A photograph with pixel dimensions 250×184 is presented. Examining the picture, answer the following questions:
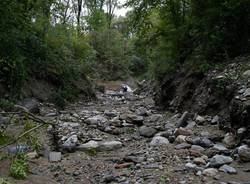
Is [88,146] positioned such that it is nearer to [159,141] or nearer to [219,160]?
[159,141]

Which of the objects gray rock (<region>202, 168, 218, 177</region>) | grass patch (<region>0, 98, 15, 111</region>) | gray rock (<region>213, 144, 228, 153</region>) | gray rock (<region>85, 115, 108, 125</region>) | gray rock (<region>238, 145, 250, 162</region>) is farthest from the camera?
grass patch (<region>0, 98, 15, 111</region>)

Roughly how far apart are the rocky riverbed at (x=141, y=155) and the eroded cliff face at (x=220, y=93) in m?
0.26

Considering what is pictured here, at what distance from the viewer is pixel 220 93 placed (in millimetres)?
7375

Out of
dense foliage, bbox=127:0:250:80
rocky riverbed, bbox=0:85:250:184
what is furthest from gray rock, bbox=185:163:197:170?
dense foliage, bbox=127:0:250:80

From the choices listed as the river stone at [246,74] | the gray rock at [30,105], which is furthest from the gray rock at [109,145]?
the gray rock at [30,105]

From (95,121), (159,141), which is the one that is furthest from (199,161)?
(95,121)

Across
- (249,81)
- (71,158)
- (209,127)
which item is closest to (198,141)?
(209,127)

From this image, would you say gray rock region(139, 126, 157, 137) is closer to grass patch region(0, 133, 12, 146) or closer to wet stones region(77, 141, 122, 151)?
wet stones region(77, 141, 122, 151)

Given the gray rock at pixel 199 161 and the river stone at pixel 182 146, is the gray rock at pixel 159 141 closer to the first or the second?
the river stone at pixel 182 146

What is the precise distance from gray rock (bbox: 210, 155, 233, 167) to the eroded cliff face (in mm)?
844

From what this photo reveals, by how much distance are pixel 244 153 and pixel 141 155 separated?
163 cm

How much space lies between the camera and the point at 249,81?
6402 millimetres

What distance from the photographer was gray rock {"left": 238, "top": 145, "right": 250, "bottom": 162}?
4883mm

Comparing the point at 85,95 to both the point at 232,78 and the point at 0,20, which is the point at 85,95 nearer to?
the point at 0,20
